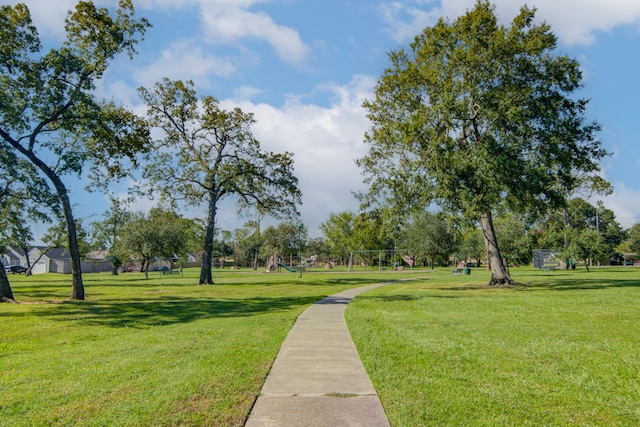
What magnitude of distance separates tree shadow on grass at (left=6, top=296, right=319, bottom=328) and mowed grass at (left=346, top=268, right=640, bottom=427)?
439 centimetres

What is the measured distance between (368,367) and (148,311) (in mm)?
11026

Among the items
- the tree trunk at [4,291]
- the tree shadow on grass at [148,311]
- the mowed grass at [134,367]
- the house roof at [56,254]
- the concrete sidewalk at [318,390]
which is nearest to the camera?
the concrete sidewalk at [318,390]

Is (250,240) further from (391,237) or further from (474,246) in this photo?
(391,237)

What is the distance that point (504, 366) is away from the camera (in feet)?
22.4

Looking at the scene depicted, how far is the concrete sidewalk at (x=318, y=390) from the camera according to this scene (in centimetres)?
452

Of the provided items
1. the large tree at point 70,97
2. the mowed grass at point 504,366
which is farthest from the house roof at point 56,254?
the mowed grass at point 504,366

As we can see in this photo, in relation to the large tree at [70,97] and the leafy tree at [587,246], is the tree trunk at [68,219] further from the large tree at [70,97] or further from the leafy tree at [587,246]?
the leafy tree at [587,246]

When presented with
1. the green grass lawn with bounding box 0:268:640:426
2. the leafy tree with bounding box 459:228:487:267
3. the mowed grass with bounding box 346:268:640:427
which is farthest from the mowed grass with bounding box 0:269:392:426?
the leafy tree with bounding box 459:228:487:267

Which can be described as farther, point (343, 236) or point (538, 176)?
point (343, 236)

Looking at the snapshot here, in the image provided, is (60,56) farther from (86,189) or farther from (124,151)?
(86,189)

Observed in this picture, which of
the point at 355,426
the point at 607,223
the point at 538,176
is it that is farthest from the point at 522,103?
the point at 607,223

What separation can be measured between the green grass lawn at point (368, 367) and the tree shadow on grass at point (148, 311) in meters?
0.19

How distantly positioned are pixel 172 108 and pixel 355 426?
32.9 m

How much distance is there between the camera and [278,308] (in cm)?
1589
